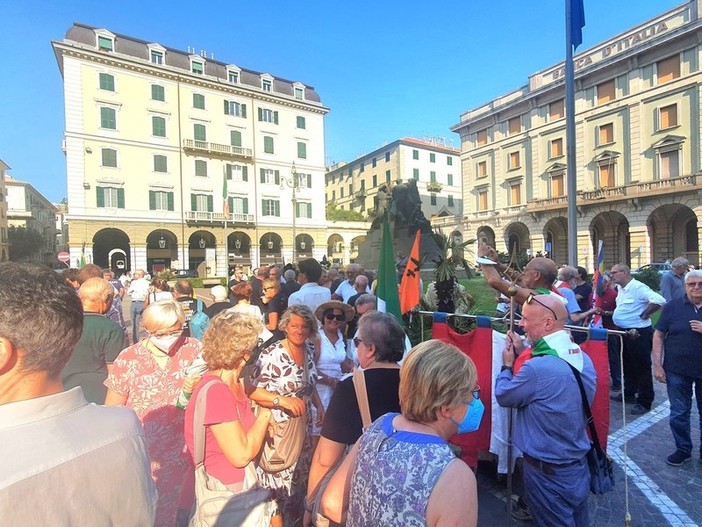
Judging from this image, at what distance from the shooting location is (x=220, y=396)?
6.32 ft

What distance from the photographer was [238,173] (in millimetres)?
38312

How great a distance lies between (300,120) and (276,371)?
42.3m

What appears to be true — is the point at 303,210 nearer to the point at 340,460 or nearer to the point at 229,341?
the point at 229,341

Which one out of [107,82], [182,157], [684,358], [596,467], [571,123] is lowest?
[596,467]

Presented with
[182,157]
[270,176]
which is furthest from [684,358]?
[270,176]

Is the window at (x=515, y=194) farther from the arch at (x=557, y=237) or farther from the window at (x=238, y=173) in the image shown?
the window at (x=238, y=173)

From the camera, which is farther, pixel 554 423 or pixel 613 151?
pixel 613 151

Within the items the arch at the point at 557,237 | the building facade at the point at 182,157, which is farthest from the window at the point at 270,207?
the arch at the point at 557,237

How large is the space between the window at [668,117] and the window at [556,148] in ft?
22.1

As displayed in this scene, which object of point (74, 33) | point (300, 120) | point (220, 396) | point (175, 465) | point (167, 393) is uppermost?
point (74, 33)

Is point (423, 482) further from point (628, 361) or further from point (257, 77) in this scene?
point (257, 77)

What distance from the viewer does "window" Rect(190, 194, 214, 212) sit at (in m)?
36.2

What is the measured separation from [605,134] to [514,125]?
799 centimetres

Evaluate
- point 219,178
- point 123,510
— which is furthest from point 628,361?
point 219,178
